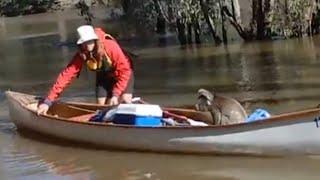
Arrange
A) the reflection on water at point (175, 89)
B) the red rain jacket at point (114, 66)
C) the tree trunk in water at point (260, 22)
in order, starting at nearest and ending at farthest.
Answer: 1. the reflection on water at point (175, 89)
2. the red rain jacket at point (114, 66)
3. the tree trunk in water at point (260, 22)

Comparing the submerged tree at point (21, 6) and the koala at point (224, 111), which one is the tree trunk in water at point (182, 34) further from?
the submerged tree at point (21, 6)

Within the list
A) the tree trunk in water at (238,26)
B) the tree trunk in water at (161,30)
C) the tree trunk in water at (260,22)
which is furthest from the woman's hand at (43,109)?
the tree trunk in water at (161,30)

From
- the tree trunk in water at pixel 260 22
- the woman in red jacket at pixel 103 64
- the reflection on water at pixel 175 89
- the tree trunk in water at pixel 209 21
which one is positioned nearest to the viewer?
the reflection on water at pixel 175 89

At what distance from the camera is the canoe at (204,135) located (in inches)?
396

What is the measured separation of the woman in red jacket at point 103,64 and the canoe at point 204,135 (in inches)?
23.9

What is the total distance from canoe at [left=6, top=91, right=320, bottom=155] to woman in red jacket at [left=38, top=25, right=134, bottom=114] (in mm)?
607

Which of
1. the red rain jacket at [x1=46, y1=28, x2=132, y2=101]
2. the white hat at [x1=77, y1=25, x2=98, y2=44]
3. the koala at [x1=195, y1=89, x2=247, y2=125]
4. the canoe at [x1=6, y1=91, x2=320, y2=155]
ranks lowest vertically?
the canoe at [x1=6, y1=91, x2=320, y2=155]

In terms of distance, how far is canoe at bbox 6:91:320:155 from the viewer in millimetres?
10062

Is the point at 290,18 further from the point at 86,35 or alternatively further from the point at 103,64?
the point at 86,35

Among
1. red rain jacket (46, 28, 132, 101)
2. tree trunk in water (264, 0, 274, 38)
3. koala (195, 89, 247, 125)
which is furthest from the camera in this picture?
tree trunk in water (264, 0, 274, 38)

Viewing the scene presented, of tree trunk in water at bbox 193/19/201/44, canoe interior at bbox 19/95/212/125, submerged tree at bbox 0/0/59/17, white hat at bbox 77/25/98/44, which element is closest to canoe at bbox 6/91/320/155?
canoe interior at bbox 19/95/212/125

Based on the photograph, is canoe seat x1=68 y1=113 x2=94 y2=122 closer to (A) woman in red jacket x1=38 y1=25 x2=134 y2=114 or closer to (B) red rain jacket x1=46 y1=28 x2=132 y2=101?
(A) woman in red jacket x1=38 y1=25 x2=134 y2=114

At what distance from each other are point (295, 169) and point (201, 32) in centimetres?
1822

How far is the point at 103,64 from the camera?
39.2 ft
